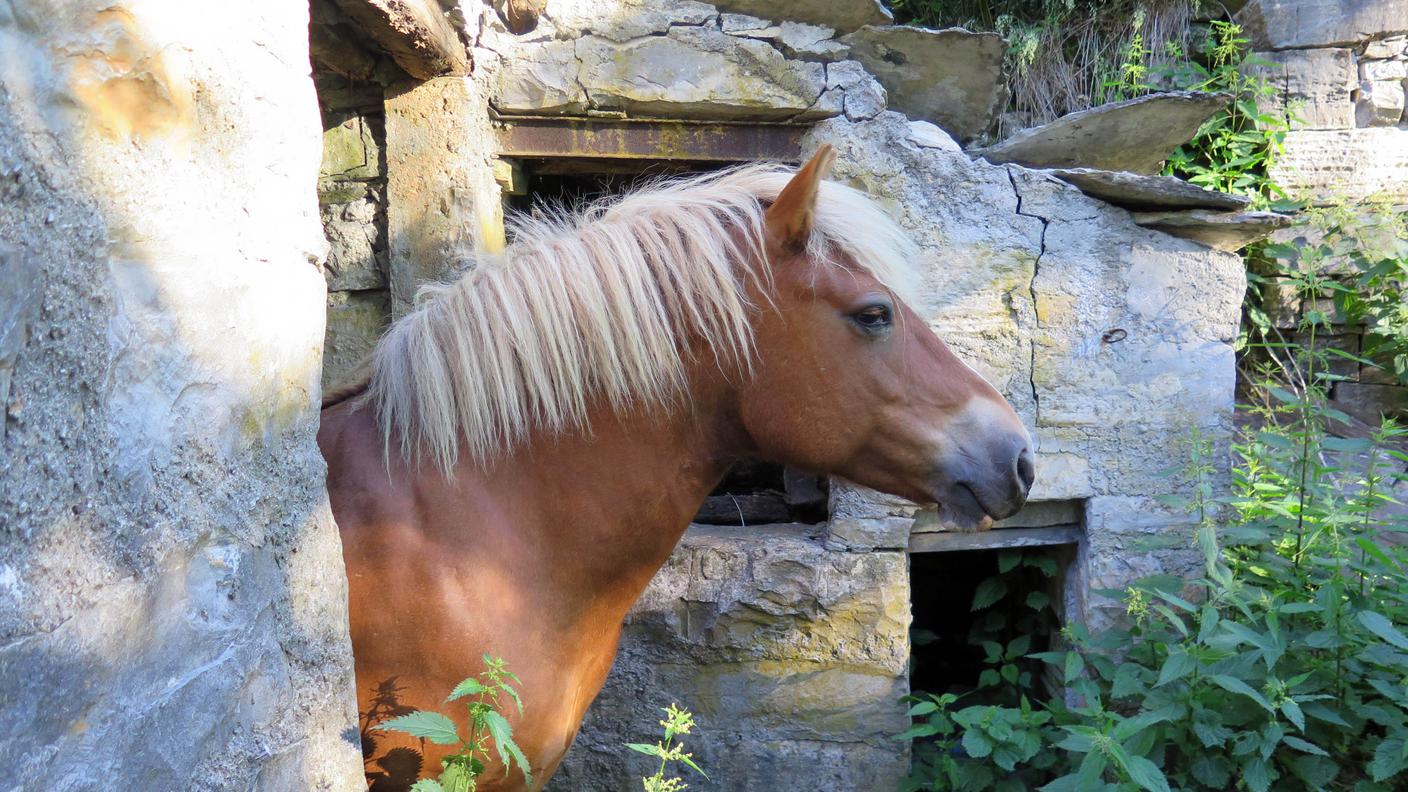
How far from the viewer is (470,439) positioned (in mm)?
1714

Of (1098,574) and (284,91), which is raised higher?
(284,91)

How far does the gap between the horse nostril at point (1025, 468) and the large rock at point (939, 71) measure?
1599 mm

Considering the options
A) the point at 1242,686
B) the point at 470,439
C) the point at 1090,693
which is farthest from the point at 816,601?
the point at 470,439

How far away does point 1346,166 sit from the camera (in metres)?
3.46

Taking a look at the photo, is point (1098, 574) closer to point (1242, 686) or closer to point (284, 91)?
point (1242, 686)

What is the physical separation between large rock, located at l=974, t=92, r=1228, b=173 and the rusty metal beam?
0.79 meters

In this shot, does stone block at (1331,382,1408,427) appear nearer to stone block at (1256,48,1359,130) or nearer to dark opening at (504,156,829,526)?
stone block at (1256,48,1359,130)

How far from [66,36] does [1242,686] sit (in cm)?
242

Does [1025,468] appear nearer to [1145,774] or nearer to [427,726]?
[1145,774]

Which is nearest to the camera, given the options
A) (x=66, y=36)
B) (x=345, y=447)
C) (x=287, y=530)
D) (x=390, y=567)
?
(x=66, y=36)

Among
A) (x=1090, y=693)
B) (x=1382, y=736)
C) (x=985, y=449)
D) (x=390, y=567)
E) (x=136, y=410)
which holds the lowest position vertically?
(x=1382, y=736)

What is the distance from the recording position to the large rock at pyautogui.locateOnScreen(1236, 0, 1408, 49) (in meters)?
3.46

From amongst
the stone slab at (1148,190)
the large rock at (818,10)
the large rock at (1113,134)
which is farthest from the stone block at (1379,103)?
the large rock at (818,10)

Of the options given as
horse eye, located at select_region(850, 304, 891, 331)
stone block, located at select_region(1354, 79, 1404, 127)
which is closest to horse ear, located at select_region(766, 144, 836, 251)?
horse eye, located at select_region(850, 304, 891, 331)
